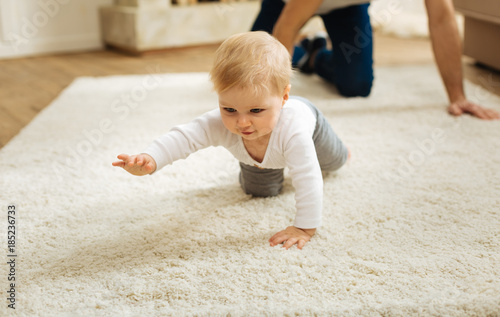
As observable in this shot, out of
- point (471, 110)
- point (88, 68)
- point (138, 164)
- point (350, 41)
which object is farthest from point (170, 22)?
point (138, 164)

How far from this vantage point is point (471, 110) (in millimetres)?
1463

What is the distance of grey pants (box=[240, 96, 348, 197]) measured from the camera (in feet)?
3.08

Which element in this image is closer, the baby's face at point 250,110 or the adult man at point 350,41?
the baby's face at point 250,110

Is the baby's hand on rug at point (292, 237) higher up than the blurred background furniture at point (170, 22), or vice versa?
the baby's hand on rug at point (292, 237)

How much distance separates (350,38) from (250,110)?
1.04 meters

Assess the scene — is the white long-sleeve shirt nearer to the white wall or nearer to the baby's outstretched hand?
the baby's outstretched hand

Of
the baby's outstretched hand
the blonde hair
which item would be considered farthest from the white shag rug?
the blonde hair

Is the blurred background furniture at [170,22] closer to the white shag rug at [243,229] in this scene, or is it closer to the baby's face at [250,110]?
the white shag rug at [243,229]

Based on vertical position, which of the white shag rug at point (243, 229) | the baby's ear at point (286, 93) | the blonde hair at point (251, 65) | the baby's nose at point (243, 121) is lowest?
the white shag rug at point (243, 229)

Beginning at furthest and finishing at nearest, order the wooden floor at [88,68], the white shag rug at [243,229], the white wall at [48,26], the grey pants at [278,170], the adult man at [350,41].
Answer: the white wall at [48,26] < the wooden floor at [88,68] < the adult man at [350,41] < the grey pants at [278,170] < the white shag rug at [243,229]

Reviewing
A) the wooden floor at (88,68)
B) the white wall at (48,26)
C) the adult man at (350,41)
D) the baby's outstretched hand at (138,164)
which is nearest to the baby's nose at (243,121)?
the baby's outstretched hand at (138,164)

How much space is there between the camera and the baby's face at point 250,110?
0.74 meters

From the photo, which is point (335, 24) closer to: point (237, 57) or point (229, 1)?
point (237, 57)

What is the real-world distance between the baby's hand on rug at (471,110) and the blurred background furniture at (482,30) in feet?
1.60
